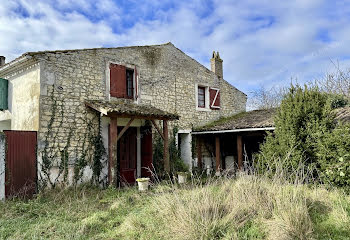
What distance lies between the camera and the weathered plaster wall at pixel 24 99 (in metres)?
7.96

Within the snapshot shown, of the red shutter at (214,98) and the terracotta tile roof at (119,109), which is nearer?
the terracotta tile roof at (119,109)

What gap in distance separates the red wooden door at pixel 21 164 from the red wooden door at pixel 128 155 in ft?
9.78

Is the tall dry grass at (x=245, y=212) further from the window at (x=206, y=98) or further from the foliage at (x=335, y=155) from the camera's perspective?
the window at (x=206, y=98)

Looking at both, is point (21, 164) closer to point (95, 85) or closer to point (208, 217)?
point (95, 85)

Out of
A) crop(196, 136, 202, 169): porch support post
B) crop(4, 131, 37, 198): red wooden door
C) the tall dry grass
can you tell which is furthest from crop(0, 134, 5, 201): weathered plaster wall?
crop(196, 136, 202, 169): porch support post

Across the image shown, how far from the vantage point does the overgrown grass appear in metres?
4.23

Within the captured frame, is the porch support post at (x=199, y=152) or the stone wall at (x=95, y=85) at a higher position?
the stone wall at (x=95, y=85)

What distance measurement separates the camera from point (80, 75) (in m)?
8.76

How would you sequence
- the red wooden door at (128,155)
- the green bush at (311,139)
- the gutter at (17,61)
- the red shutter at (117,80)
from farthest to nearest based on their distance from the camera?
the red wooden door at (128,155)
the red shutter at (117,80)
the gutter at (17,61)
the green bush at (311,139)

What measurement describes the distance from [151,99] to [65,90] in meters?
3.48

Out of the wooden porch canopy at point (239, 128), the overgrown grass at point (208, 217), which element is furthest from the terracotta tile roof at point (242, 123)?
the overgrown grass at point (208, 217)

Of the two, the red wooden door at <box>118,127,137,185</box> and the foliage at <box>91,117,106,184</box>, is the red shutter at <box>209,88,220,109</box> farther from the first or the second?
the foliage at <box>91,117,106,184</box>

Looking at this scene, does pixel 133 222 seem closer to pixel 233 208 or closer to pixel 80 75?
pixel 233 208

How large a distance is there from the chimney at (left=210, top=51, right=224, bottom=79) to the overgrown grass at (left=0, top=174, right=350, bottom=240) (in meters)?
9.07
